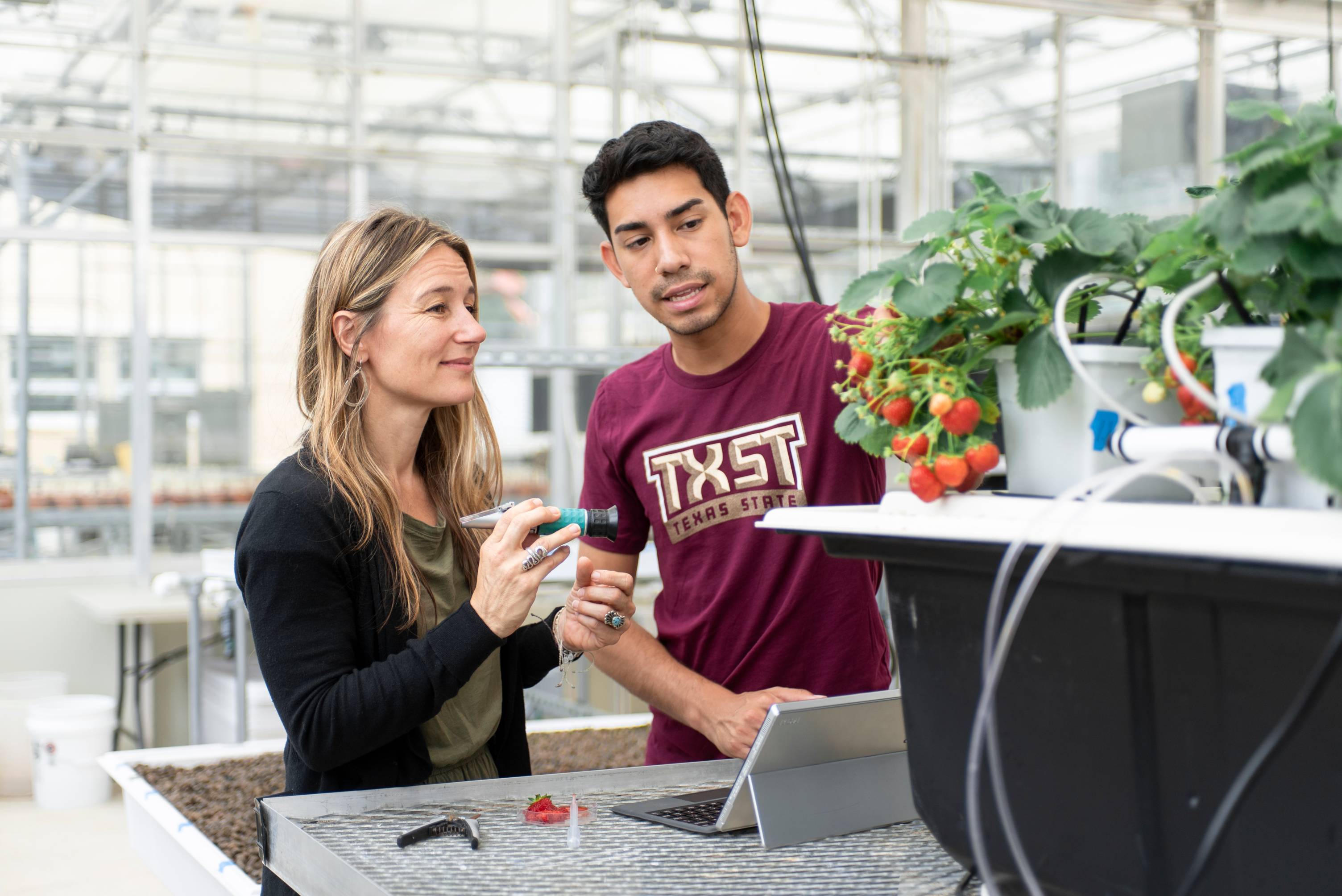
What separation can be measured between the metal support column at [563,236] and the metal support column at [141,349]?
179cm

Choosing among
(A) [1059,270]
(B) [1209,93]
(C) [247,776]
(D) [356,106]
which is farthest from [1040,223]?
(B) [1209,93]

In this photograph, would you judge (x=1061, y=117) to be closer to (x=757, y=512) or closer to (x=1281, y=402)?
(x=757, y=512)

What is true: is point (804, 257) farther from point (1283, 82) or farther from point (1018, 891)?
point (1283, 82)

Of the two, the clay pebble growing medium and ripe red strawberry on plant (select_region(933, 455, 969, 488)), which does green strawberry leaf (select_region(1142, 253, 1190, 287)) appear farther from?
the clay pebble growing medium

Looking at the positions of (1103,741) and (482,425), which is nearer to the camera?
(1103,741)

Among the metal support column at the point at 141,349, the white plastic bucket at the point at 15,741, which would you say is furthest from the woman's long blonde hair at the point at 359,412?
the metal support column at the point at 141,349

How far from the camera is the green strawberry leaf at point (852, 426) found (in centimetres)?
85

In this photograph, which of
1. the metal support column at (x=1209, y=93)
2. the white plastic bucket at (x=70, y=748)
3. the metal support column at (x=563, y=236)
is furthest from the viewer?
the metal support column at (x=1209, y=93)

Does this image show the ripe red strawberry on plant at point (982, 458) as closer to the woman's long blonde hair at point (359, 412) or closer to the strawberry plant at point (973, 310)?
the strawberry plant at point (973, 310)

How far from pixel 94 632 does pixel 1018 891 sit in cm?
506

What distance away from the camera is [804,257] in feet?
9.53

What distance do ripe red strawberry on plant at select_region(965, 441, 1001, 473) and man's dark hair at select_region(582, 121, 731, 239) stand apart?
87 cm

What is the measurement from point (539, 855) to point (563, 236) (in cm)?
529

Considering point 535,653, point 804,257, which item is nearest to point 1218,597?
point 535,653
